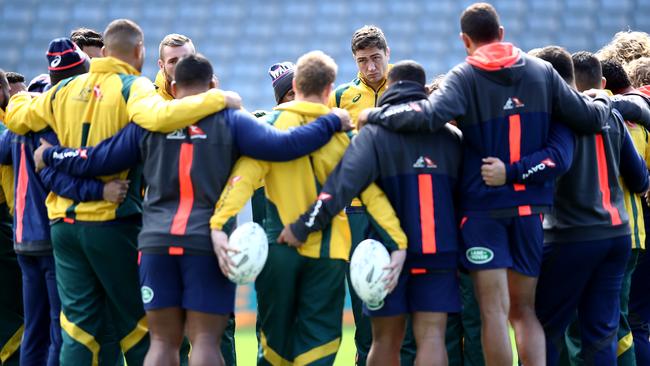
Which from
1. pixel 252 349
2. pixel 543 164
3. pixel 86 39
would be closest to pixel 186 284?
pixel 543 164

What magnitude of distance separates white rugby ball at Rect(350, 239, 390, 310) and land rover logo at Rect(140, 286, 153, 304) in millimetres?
1156

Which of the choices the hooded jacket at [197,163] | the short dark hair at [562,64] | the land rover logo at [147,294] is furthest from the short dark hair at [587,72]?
the land rover logo at [147,294]

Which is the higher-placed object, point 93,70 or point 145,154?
point 93,70

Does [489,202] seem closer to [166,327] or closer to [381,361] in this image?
[381,361]

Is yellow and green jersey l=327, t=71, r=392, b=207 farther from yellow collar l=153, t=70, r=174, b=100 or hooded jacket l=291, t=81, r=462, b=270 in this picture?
hooded jacket l=291, t=81, r=462, b=270

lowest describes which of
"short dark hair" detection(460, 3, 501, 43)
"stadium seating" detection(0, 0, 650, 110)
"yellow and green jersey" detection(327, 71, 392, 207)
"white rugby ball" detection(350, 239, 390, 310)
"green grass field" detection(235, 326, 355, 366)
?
"green grass field" detection(235, 326, 355, 366)

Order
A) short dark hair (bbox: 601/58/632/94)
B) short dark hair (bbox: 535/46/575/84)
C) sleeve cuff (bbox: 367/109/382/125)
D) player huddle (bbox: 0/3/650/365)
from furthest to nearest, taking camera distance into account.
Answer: short dark hair (bbox: 601/58/632/94)
short dark hair (bbox: 535/46/575/84)
sleeve cuff (bbox: 367/109/382/125)
player huddle (bbox: 0/3/650/365)

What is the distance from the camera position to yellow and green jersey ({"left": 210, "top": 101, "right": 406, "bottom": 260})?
5465 mm

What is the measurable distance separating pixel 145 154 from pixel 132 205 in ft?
1.50

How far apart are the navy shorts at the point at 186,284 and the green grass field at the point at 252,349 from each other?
14.2 ft

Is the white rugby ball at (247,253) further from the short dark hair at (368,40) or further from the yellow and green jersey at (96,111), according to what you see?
the short dark hair at (368,40)

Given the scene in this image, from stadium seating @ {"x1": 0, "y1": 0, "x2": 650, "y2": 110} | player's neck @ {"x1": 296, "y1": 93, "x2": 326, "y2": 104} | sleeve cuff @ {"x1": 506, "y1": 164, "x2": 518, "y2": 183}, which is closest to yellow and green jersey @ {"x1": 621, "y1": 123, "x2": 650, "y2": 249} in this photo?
sleeve cuff @ {"x1": 506, "y1": 164, "x2": 518, "y2": 183}

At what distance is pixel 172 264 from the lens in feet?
17.8

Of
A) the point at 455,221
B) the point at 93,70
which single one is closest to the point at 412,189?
the point at 455,221
